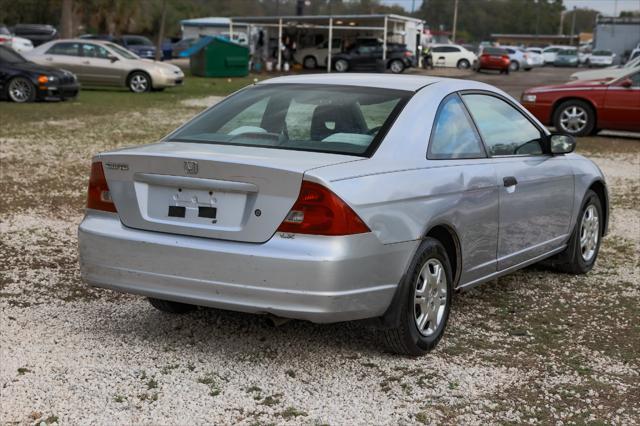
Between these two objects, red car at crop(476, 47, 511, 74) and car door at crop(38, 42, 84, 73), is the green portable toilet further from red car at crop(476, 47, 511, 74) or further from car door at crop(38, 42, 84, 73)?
red car at crop(476, 47, 511, 74)

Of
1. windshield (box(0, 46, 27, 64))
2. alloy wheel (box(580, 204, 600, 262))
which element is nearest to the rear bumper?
alloy wheel (box(580, 204, 600, 262))

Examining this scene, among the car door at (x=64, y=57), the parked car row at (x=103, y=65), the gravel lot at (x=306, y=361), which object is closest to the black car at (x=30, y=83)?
the parked car row at (x=103, y=65)

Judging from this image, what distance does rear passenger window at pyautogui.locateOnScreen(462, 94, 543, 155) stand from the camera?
564 cm

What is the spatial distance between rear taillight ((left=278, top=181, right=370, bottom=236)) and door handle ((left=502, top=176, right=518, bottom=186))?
157cm

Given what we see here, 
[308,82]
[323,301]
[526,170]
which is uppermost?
[308,82]

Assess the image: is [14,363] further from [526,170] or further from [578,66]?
[578,66]

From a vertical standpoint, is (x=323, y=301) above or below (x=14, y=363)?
above

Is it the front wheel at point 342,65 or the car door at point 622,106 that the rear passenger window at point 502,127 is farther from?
the front wheel at point 342,65

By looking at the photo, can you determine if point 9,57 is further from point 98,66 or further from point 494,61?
point 494,61

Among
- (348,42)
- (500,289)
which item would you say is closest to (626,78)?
(500,289)

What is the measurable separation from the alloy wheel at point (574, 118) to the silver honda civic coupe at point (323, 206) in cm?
1130

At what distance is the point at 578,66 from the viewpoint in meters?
68.0

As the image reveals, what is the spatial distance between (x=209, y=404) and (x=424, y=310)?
51.2 inches

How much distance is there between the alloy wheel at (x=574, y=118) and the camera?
16.5 meters
